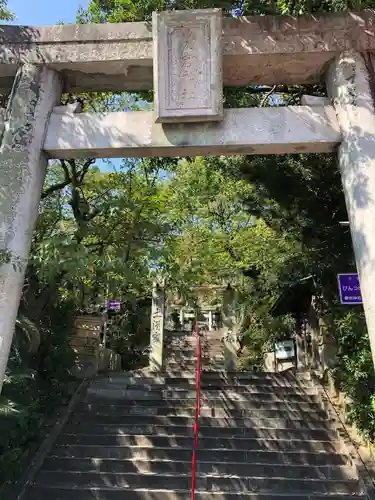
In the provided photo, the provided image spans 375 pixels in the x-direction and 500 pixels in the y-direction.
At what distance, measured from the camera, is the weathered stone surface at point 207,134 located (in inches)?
169

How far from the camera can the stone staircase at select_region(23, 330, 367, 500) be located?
6176 mm

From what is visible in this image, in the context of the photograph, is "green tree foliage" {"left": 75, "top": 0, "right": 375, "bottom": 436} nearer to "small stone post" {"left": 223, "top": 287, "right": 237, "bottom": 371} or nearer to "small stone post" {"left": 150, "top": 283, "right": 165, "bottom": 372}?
"small stone post" {"left": 223, "top": 287, "right": 237, "bottom": 371}

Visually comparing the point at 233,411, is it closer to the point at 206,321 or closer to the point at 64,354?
the point at 64,354

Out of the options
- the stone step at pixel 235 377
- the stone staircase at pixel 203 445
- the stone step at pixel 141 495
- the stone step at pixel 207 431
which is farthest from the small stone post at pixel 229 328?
the stone step at pixel 141 495

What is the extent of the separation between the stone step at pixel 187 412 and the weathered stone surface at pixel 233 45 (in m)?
5.68

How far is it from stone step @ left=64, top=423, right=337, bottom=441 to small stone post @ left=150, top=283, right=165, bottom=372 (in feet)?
9.85

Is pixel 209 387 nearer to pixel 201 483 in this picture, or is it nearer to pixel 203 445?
pixel 203 445

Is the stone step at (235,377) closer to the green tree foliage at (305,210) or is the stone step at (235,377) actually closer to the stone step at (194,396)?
the stone step at (194,396)

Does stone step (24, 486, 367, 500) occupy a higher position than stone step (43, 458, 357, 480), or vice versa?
stone step (43, 458, 357, 480)

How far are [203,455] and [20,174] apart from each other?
4.96 metres

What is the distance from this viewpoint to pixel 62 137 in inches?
176

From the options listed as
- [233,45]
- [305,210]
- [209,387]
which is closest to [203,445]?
[209,387]

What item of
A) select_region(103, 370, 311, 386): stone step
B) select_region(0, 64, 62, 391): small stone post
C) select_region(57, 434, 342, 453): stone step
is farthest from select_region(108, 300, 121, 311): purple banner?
select_region(0, 64, 62, 391): small stone post

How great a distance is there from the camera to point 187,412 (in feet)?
26.9
